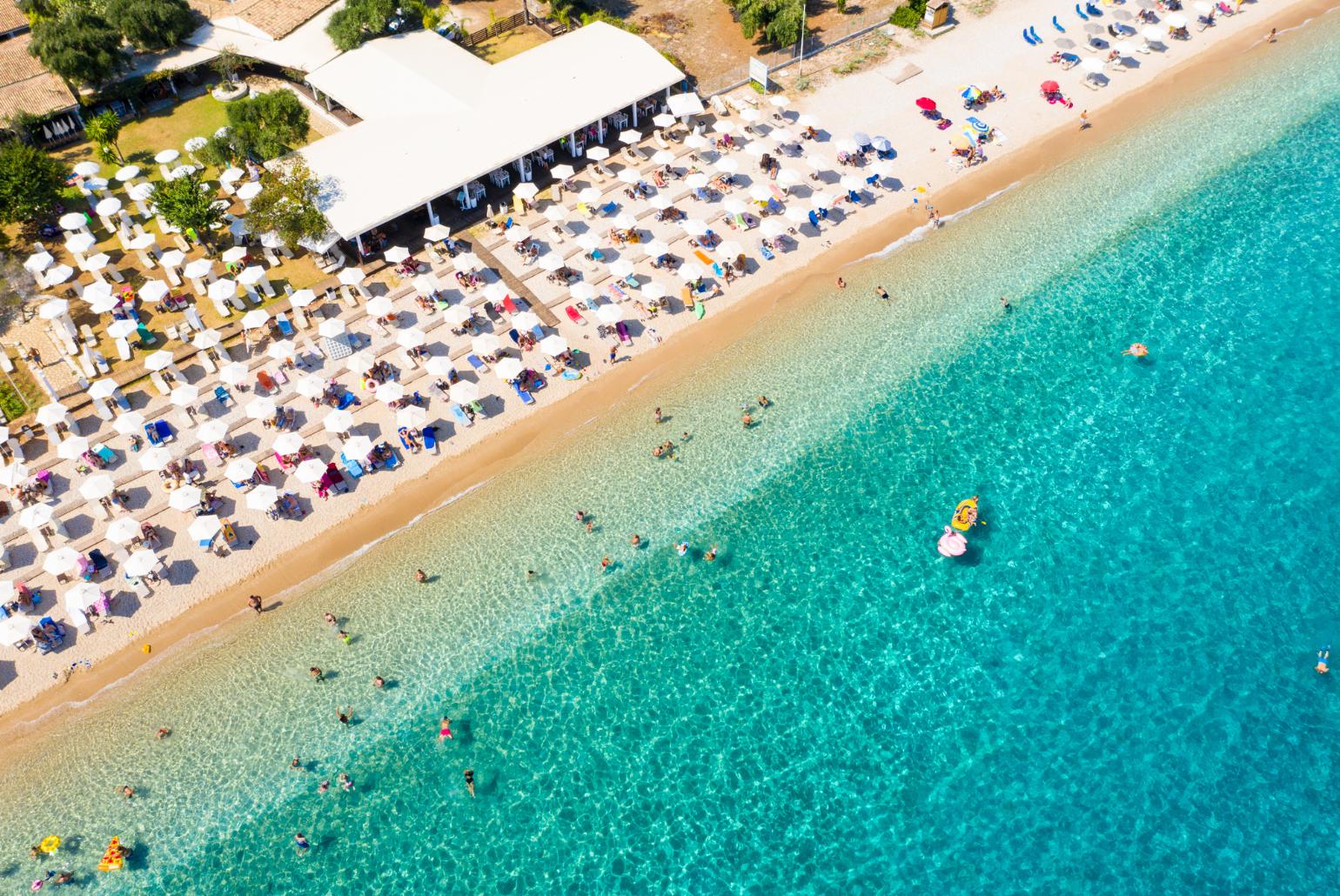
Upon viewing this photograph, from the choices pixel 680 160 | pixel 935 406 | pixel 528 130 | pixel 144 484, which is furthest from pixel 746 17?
pixel 144 484

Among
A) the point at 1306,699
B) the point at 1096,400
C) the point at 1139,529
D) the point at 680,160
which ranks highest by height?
the point at 680,160

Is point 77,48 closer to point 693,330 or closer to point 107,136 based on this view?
point 107,136


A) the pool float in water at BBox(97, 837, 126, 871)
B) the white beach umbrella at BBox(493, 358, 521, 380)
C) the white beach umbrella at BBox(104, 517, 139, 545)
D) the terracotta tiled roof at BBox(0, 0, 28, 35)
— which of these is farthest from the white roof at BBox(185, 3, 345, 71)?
the pool float in water at BBox(97, 837, 126, 871)

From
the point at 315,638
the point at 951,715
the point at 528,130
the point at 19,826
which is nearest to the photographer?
the point at 19,826

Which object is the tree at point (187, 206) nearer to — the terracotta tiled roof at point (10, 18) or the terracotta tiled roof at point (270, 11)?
the terracotta tiled roof at point (270, 11)

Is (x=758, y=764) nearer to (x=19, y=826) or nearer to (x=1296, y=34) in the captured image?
(x=19, y=826)

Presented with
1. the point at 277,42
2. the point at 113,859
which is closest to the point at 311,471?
the point at 113,859
